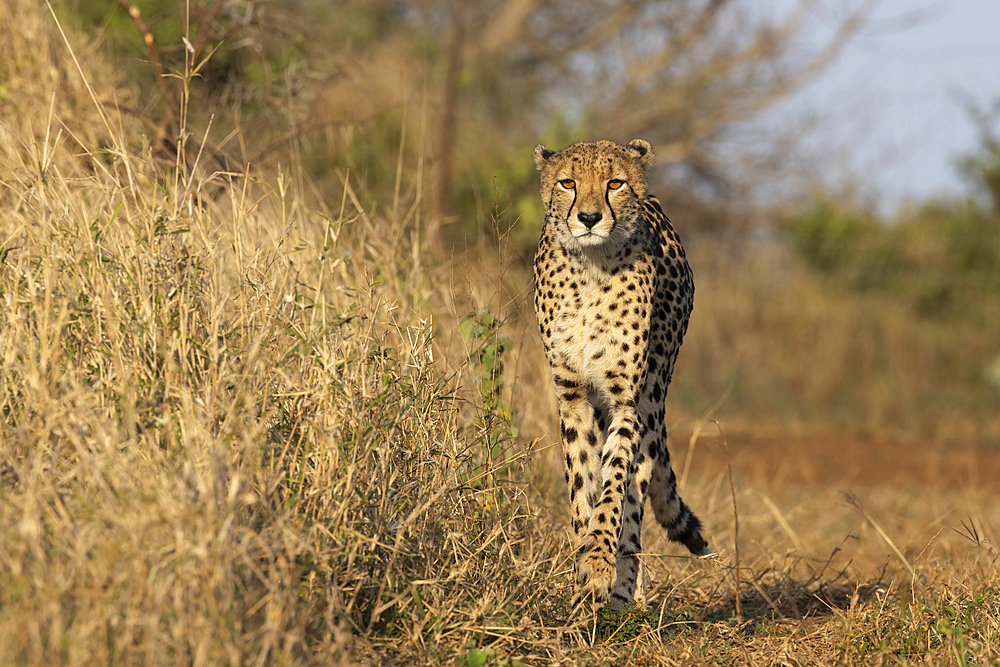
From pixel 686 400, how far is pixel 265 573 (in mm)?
7675

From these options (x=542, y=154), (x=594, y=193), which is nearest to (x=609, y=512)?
(x=594, y=193)

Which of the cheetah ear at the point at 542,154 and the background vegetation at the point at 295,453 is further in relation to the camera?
the cheetah ear at the point at 542,154

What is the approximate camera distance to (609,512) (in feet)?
11.3

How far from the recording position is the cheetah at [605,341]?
3508 mm

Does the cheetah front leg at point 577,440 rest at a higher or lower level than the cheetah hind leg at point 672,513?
higher

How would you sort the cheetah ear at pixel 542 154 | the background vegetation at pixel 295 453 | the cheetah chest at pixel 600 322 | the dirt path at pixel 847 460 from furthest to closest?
the dirt path at pixel 847 460, the cheetah ear at pixel 542 154, the cheetah chest at pixel 600 322, the background vegetation at pixel 295 453

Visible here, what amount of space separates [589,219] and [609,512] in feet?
3.00

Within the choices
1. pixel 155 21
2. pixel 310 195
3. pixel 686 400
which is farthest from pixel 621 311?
pixel 686 400

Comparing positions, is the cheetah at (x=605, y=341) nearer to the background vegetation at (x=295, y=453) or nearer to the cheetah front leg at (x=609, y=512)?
the cheetah front leg at (x=609, y=512)

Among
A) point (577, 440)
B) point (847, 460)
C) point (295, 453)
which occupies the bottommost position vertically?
point (847, 460)

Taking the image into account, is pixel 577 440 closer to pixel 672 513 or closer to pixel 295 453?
pixel 672 513

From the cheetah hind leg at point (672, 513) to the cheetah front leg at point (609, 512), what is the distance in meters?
0.32

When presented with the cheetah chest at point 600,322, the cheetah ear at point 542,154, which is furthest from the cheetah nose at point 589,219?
the cheetah ear at point 542,154

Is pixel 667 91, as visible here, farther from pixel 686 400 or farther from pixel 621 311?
pixel 621 311
